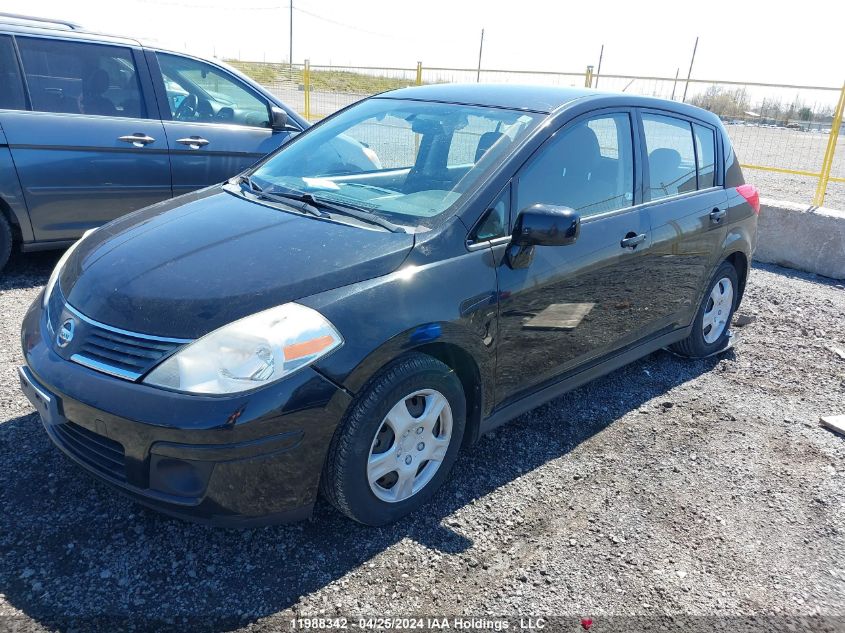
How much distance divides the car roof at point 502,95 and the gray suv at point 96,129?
7.80ft

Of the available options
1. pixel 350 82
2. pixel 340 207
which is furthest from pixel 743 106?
pixel 340 207

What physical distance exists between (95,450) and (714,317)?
399 cm

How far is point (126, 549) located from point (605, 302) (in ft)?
8.08

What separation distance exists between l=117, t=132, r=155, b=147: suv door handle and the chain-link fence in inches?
191

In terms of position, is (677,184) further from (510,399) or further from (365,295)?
(365,295)

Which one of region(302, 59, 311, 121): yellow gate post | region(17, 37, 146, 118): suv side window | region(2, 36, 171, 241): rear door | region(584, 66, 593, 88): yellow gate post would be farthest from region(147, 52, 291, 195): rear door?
region(302, 59, 311, 121): yellow gate post

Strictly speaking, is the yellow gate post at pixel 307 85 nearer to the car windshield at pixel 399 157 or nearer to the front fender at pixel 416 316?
the car windshield at pixel 399 157

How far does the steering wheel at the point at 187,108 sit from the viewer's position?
569cm

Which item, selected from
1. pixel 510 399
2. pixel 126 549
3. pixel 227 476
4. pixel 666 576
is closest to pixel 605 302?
pixel 510 399

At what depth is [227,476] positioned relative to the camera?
2273 millimetres

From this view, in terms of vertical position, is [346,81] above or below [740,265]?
above

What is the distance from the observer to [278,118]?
5.85 metres

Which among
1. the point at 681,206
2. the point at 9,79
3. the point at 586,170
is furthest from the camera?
the point at 9,79

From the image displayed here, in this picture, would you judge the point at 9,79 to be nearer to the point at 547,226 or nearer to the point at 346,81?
the point at 547,226
